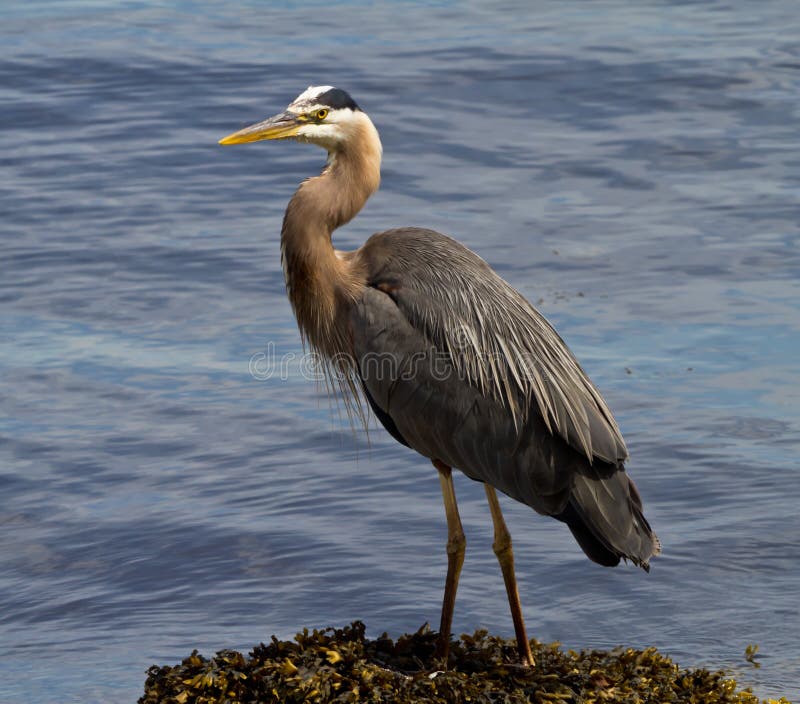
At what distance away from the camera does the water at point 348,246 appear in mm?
7719

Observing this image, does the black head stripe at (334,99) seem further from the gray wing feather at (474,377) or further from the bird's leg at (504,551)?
the bird's leg at (504,551)

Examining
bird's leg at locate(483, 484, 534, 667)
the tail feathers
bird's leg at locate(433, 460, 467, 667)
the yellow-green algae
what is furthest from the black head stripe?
the yellow-green algae

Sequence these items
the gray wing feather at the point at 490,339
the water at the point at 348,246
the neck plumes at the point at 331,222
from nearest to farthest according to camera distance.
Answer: the gray wing feather at the point at 490,339
the neck plumes at the point at 331,222
the water at the point at 348,246

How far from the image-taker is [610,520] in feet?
19.7

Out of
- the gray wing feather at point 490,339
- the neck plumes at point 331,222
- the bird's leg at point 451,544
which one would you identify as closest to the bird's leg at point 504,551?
the bird's leg at point 451,544

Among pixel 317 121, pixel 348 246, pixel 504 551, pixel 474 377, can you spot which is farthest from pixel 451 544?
pixel 348 246

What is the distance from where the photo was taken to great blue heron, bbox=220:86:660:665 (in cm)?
→ 614

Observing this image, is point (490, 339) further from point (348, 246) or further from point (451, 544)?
point (348, 246)

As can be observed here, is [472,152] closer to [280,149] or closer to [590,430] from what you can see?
[280,149]

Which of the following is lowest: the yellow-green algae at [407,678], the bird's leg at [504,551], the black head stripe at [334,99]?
the yellow-green algae at [407,678]

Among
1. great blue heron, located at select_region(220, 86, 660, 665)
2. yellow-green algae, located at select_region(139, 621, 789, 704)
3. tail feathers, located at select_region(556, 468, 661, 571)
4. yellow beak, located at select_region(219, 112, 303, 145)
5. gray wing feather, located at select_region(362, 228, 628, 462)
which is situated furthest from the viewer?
yellow beak, located at select_region(219, 112, 303, 145)

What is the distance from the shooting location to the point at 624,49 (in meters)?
17.7

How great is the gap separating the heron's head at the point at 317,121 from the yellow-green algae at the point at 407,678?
222 cm

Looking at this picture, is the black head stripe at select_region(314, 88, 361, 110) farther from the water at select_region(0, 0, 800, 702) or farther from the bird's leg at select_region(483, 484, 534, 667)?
the water at select_region(0, 0, 800, 702)
